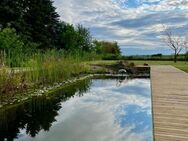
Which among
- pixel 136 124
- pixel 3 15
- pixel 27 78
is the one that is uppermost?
pixel 3 15

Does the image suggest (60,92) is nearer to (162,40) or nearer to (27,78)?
(27,78)

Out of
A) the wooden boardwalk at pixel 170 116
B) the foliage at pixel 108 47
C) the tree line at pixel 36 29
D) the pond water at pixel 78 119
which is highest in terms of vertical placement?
the tree line at pixel 36 29

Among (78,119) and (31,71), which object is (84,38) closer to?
(31,71)

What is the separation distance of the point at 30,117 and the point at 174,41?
81.0 feet

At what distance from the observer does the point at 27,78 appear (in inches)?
334

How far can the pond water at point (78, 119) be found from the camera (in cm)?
473

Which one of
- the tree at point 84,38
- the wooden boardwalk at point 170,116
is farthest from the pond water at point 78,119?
the tree at point 84,38

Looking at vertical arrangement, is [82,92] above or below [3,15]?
below

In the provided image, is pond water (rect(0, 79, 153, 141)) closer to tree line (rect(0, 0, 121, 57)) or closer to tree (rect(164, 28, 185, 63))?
tree line (rect(0, 0, 121, 57))

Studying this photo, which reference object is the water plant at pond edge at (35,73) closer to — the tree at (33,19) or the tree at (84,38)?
the tree at (33,19)

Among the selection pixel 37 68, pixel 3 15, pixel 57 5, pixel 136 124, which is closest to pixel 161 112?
pixel 136 124

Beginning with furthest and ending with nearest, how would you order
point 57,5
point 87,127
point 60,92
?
point 57,5
point 60,92
point 87,127

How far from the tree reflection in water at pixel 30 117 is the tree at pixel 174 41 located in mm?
21832

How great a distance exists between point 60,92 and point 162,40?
74.2ft
